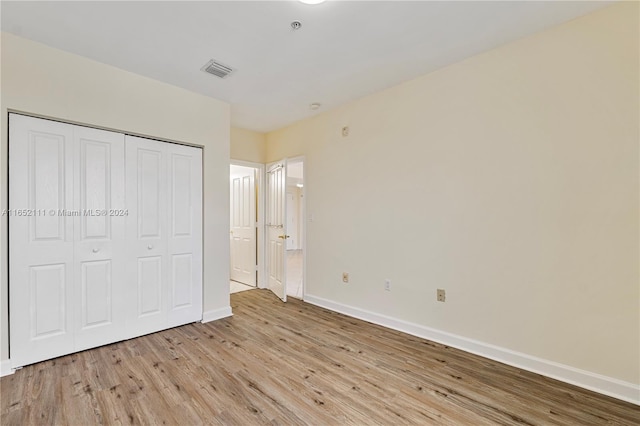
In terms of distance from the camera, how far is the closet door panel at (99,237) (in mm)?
2680

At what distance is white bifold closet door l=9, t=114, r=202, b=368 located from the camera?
94.9 inches

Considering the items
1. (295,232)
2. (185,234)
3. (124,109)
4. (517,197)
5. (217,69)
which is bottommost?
(295,232)

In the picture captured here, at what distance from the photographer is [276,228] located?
465cm

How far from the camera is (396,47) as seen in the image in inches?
99.6

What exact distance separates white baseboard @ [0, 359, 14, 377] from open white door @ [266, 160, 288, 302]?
2.80 meters

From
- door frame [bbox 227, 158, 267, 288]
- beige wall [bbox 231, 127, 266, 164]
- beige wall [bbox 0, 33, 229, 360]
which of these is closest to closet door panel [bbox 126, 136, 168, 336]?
beige wall [bbox 0, 33, 229, 360]

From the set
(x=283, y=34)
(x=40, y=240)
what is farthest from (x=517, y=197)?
(x=40, y=240)

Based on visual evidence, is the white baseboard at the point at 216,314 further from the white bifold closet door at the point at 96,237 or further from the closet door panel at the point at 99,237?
the closet door panel at the point at 99,237

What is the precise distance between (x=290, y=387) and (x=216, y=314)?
5.84 feet

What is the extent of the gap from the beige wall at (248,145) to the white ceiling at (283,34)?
59.3 inches

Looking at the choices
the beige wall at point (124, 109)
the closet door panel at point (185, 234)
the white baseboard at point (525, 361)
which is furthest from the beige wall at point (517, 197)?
the closet door panel at point (185, 234)

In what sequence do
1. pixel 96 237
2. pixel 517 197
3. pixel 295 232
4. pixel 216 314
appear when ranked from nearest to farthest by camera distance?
1. pixel 517 197
2. pixel 96 237
3. pixel 216 314
4. pixel 295 232

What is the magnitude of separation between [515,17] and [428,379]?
2.84m

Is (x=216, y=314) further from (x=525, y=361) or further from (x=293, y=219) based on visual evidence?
(x=293, y=219)
